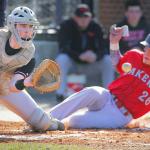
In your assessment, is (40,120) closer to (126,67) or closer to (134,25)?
(126,67)

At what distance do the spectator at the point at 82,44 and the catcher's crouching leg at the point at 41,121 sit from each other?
4937 millimetres

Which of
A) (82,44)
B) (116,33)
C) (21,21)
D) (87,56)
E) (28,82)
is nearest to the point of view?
(28,82)

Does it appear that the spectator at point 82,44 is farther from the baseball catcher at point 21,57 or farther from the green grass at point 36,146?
the green grass at point 36,146

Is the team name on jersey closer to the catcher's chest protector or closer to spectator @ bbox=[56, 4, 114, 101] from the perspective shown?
the catcher's chest protector

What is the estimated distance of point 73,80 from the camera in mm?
13758

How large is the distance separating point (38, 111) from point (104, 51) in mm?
5563

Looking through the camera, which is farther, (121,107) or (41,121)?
(121,107)

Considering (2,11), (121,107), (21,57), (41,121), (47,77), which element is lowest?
(121,107)

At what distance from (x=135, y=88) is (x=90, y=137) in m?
1.36

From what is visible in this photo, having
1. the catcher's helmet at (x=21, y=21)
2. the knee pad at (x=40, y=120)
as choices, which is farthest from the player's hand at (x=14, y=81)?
the knee pad at (x=40, y=120)

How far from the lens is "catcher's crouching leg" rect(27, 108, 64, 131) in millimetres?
8523

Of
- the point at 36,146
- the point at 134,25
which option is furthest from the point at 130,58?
the point at 134,25

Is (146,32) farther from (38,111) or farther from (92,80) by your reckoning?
(38,111)

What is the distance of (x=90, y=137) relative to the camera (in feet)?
26.7
